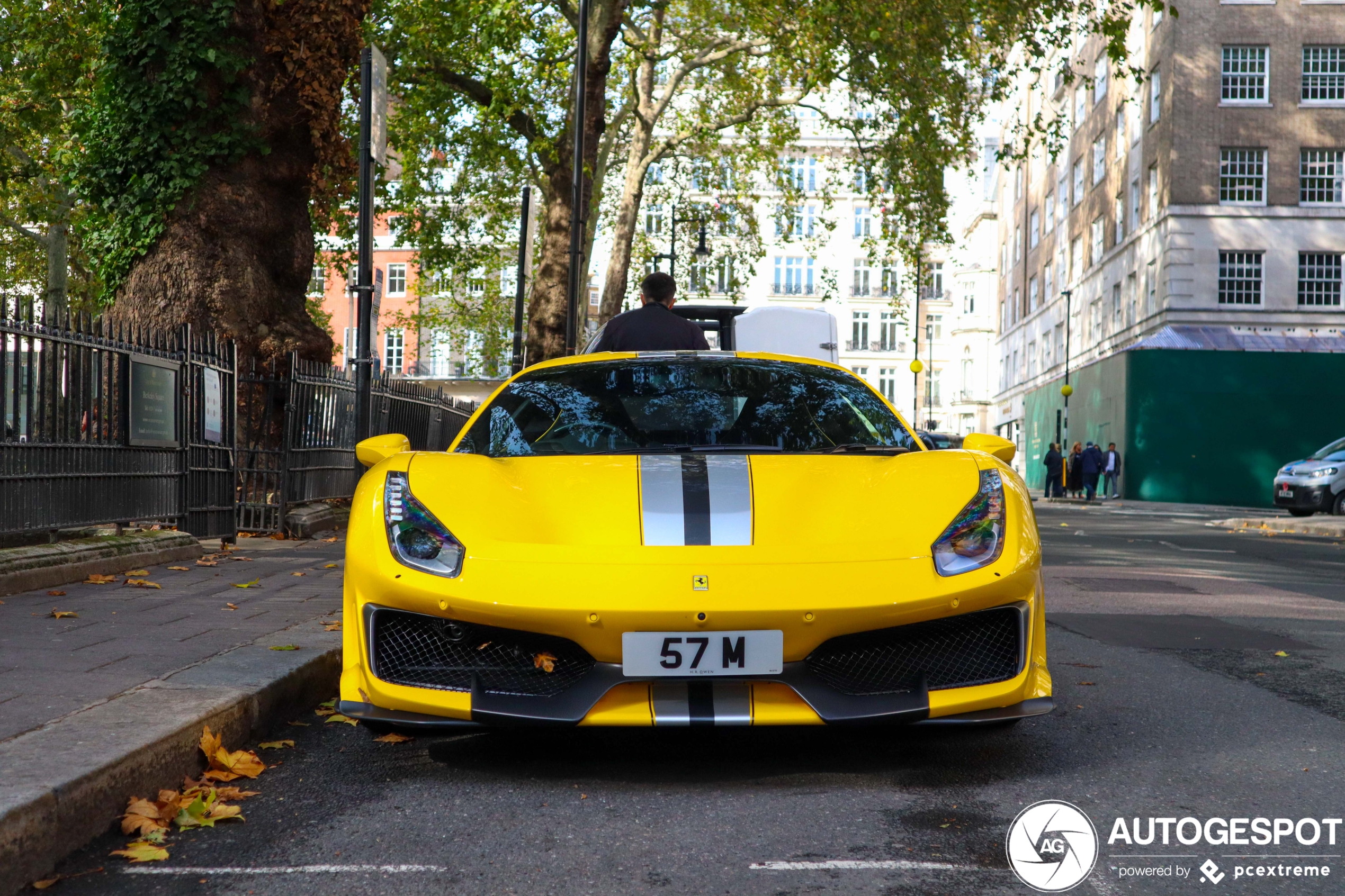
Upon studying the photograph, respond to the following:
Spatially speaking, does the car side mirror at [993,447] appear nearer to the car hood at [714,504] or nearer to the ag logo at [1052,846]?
the car hood at [714,504]

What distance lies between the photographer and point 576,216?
2056 centimetres

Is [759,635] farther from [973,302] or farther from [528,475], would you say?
[973,302]

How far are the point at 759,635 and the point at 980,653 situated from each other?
2.25ft

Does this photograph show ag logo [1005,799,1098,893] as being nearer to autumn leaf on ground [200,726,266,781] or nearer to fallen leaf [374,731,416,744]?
fallen leaf [374,731,416,744]

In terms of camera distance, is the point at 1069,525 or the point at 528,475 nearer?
the point at 528,475

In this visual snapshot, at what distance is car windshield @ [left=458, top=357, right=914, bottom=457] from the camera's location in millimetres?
4691

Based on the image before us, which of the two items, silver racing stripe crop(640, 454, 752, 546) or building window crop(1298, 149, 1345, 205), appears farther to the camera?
building window crop(1298, 149, 1345, 205)

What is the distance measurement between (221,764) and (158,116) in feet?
30.2

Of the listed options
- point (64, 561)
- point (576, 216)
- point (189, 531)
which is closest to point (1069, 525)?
point (576, 216)

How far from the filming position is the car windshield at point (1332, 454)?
23.0 m

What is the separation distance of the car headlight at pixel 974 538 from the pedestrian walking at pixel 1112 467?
32.3m

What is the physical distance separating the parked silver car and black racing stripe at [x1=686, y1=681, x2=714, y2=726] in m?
22.2

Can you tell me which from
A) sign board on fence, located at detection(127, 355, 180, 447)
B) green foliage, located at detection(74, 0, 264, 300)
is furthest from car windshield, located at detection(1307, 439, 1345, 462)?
sign board on fence, located at detection(127, 355, 180, 447)

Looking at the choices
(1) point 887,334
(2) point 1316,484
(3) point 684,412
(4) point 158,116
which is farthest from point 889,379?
(3) point 684,412
